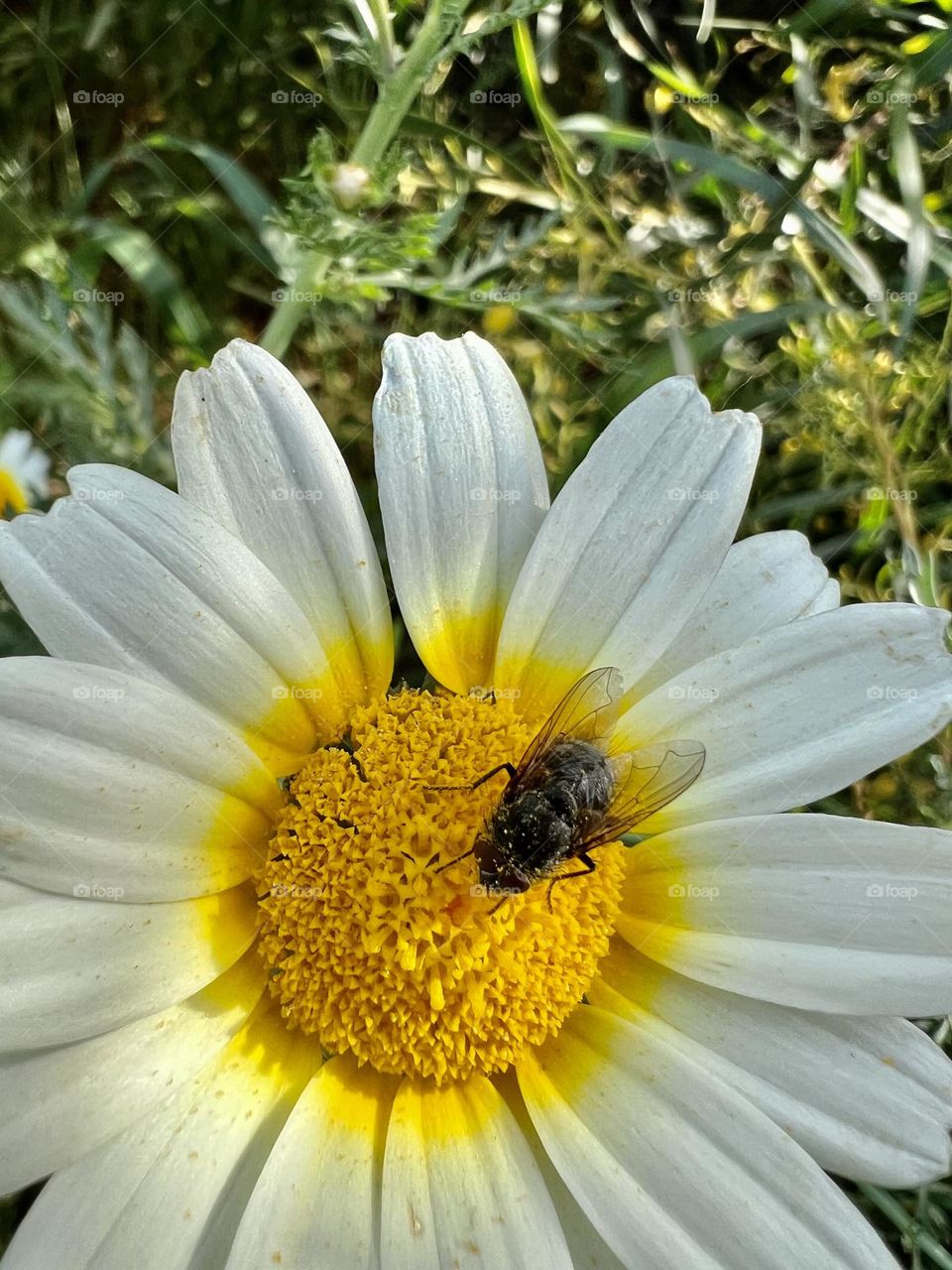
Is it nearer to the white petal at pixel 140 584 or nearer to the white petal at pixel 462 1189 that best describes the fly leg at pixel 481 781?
the white petal at pixel 140 584

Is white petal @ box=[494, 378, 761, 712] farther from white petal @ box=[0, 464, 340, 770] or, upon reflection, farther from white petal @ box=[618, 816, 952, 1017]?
white petal @ box=[0, 464, 340, 770]

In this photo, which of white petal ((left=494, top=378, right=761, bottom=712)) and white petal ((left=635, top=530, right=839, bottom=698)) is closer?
white petal ((left=494, top=378, right=761, bottom=712))

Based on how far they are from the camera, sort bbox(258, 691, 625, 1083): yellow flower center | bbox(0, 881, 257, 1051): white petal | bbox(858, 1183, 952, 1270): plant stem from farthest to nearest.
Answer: bbox(858, 1183, 952, 1270): plant stem
bbox(258, 691, 625, 1083): yellow flower center
bbox(0, 881, 257, 1051): white petal

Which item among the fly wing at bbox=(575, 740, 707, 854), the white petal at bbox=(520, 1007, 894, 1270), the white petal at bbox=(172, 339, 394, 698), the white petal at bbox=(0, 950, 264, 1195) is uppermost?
the white petal at bbox=(172, 339, 394, 698)

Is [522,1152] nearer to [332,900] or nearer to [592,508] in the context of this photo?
[332,900]

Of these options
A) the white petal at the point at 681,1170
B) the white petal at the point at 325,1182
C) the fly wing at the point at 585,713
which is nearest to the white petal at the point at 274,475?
the fly wing at the point at 585,713

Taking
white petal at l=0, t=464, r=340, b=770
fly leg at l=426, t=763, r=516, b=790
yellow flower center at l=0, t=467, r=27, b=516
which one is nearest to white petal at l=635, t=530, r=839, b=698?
fly leg at l=426, t=763, r=516, b=790

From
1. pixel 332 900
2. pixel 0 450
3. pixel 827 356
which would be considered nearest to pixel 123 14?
pixel 0 450
